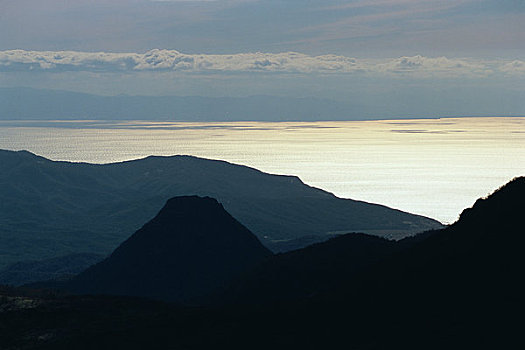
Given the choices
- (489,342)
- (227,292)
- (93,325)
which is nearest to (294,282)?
(227,292)

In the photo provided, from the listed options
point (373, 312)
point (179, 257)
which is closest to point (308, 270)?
point (373, 312)

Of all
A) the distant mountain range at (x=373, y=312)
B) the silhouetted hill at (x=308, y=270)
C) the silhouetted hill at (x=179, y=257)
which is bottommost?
the silhouetted hill at (x=179, y=257)

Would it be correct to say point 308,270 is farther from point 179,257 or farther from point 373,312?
point 179,257

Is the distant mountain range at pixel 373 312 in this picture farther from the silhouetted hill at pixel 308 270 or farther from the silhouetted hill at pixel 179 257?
the silhouetted hill at pixel 179 257

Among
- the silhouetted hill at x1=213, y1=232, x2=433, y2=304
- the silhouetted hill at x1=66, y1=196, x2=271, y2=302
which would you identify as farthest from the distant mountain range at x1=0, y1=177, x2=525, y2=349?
the silhouetted hill at x1=66, y1=196, x2=271, y2=302

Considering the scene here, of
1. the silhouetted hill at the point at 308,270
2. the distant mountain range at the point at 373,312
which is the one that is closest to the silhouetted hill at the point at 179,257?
the silhouetted hill at the point at 308,270

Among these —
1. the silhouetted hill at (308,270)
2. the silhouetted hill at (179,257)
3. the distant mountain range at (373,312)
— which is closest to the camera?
the distant mountain range at (373,312)

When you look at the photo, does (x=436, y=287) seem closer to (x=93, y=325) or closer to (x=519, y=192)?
(x=519, y=192)
